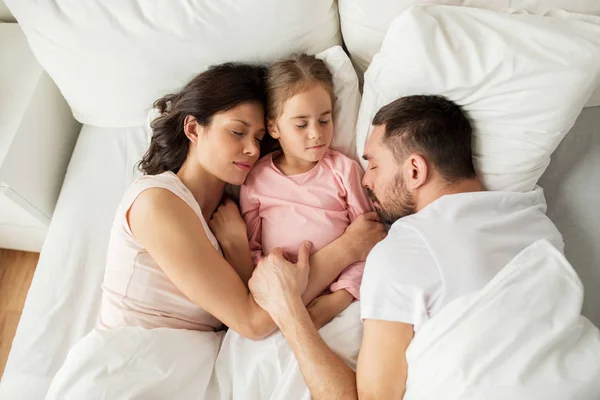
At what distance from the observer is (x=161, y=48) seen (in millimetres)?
1420

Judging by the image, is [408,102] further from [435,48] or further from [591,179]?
[591,179]

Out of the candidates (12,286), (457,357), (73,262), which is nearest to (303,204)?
(457,357)

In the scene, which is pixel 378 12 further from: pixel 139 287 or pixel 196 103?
pixel 139 287

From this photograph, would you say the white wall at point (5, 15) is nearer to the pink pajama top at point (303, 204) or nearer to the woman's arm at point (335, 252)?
the pink pajama top at point (303, 204)

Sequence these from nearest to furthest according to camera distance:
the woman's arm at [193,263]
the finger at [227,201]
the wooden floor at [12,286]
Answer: the woman's arm at [193,263] < the finger at [227,201] < the wooden floor at [12,286]

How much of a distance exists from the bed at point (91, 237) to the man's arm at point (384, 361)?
57 cm

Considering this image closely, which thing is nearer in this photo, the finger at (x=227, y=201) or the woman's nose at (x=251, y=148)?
the woman's nose at (x=251, y=148)

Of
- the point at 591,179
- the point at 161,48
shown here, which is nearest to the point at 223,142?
the point at 161,48

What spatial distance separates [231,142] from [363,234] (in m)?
0.46

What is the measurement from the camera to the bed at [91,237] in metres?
1.30

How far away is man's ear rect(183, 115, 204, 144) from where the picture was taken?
1.39 m

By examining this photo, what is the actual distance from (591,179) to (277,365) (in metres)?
1.05

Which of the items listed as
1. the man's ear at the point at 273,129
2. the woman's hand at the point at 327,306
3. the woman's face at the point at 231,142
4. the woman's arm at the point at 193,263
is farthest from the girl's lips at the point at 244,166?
the woman's hand at the point at 327,306

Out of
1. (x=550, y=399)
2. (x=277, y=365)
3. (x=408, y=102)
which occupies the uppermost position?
(x=408, y=102)
